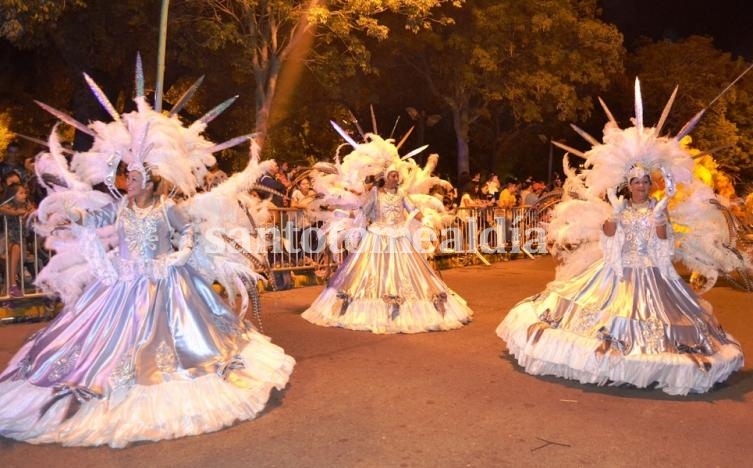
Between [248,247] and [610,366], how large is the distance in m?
3.16

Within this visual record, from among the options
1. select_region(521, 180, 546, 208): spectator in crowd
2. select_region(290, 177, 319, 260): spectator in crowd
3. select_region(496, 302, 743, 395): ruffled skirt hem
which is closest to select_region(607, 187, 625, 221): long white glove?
select_region(496, 302, 743, 395): ruffled skirt hem

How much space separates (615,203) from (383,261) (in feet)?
10.5

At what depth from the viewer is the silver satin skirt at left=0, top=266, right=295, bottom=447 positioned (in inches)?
184

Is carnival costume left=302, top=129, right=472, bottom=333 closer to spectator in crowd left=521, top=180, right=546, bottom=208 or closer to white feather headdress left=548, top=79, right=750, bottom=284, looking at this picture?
white feather headdress left=548, top=79, right=750, bottom=284

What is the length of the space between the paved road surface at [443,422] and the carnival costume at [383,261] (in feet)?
2.80

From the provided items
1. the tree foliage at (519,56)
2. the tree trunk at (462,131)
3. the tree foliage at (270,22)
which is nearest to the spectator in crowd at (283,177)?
the tree foliage at (270,22)

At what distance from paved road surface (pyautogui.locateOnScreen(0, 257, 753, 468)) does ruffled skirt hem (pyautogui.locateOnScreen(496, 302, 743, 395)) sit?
10 centimetres

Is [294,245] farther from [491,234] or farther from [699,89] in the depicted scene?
[699,89]

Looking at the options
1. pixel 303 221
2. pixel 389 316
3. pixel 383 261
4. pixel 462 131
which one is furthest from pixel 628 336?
pixel 462 131

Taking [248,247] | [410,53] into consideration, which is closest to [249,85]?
[410,53]

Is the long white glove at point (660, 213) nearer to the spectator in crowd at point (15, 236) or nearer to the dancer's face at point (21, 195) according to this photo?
the spectator in crowd at point (15, 236)

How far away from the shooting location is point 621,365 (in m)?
5.93

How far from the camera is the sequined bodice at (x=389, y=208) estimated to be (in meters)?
8.96

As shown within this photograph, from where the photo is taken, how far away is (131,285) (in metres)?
5.32
